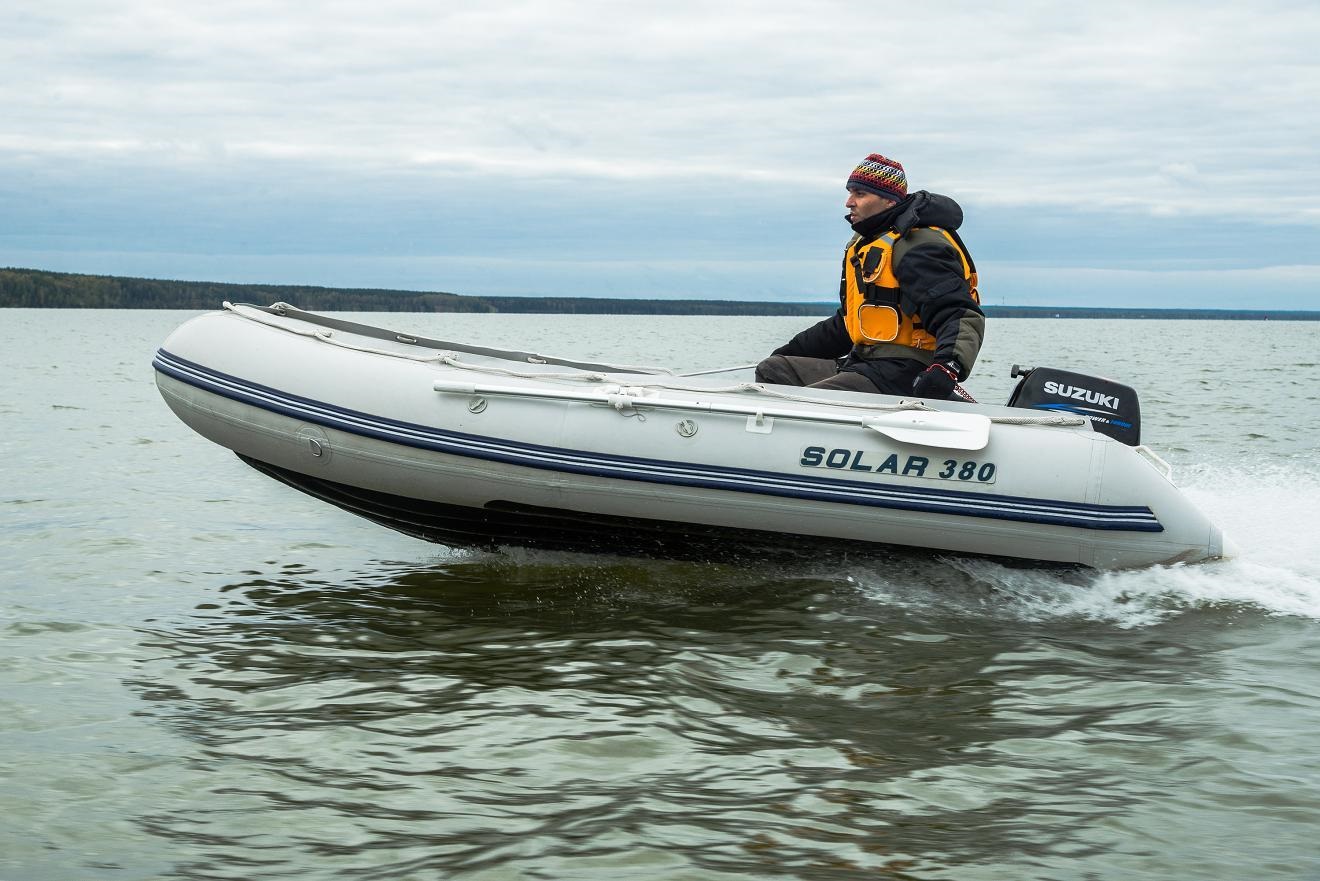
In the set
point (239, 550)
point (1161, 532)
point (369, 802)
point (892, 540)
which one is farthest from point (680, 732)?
point (239, 550)

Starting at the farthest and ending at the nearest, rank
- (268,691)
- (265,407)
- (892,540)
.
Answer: (265,407), (892,540), (268,691)

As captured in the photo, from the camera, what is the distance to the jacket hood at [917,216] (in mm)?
5000

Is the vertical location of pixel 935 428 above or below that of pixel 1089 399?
below

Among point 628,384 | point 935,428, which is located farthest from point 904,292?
point 628,384

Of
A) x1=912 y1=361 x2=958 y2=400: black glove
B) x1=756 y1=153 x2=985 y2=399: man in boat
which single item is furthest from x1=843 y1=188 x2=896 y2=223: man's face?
x1=912 y1=361 x2=958 y2=400: black glove

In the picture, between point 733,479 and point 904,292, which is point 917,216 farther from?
point 733,479

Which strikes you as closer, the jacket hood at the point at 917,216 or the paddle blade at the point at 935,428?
the paddle blade at the point at 935,428

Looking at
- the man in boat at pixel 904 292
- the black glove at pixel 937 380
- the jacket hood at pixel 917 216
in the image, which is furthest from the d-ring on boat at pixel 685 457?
the jacket hood at pixel 917 216

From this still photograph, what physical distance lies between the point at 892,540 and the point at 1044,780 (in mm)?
1684

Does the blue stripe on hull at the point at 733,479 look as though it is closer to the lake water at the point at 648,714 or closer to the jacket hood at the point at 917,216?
the lake water at the point at 648,714

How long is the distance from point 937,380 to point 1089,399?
0.71 metres

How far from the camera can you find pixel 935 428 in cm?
460

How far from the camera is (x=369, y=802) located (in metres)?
2.98

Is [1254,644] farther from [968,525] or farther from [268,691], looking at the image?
[268,691]
